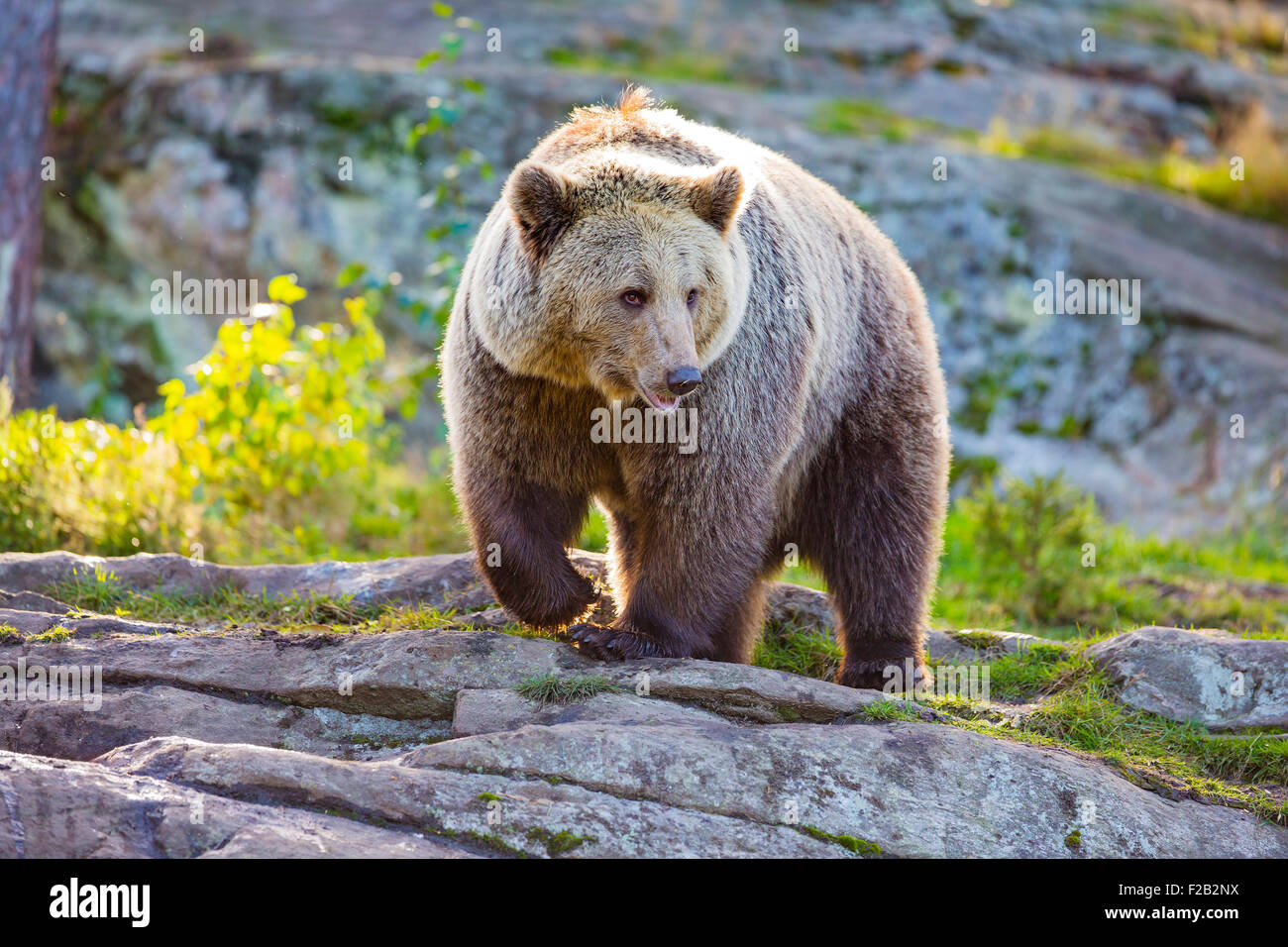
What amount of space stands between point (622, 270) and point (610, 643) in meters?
1.45

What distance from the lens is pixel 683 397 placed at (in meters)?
4.81

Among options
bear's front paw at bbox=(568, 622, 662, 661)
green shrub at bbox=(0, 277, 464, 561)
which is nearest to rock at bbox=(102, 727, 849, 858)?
bear's front paw at bbox=(568, 622, 662, 661)

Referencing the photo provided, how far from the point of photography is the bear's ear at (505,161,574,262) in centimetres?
462

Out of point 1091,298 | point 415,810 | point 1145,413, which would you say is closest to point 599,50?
point 1091,298

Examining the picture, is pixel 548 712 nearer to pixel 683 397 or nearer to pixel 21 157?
pixel 683 397

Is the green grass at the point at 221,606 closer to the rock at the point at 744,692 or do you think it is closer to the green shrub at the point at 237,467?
the green shrub at the point at 237,467

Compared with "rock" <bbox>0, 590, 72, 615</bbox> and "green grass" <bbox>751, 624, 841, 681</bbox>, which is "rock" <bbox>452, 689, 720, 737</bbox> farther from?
"rock" <bbox>0, 590, 72, 615</bbox>

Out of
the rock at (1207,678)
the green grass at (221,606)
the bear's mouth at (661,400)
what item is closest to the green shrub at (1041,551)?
the rock at (1207,678)

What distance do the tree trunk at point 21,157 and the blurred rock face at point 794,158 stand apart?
1895mm

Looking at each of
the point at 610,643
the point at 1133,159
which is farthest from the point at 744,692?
the point at 1133,159

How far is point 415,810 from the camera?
12.2 feet

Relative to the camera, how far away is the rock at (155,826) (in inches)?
136

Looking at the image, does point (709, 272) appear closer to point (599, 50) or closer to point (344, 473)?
point (344, 473)

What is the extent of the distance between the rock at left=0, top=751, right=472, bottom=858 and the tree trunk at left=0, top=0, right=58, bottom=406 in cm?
584
